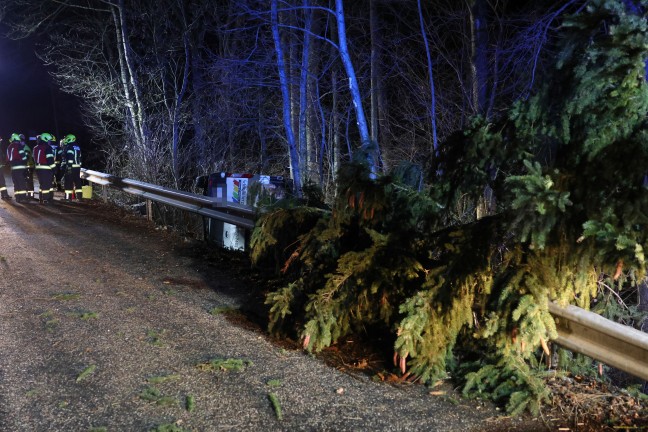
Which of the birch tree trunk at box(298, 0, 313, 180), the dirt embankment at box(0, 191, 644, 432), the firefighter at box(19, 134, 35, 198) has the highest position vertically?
the birch tree trunk at box(298, 0, 313, 180)

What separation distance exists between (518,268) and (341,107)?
1915 centimetres

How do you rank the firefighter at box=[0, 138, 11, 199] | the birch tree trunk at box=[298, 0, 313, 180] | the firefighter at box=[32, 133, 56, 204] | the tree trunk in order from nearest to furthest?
the tree trunk
the birch tree trunk at box=[298, 0, 313, 180]
the firefighter at box=[32, 133, 56, 204]
the firefighter at box=[0, 138, 11, 199]

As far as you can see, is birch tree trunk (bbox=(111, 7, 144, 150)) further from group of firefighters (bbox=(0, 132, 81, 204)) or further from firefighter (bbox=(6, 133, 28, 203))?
firefighter (bbox=(6, 133, 28, 203))

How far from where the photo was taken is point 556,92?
3.72 m

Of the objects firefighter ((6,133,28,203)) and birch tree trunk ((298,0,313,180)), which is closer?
birch tree trunk ((298,0,313,180))

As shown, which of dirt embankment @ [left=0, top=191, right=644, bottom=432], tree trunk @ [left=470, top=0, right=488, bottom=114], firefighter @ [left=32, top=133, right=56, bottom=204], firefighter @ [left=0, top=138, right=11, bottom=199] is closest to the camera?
dirt embankment @ [left=0, top=191, right=644, bottom=432]

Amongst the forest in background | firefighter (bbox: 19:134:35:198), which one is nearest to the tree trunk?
Answer: the forest in background

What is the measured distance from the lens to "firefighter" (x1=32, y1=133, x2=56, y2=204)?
49.2 ft

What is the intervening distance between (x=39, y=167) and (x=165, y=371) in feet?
41.6

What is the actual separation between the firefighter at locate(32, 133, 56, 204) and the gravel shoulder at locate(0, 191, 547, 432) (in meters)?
8.61

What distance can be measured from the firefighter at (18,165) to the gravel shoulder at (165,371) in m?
8.80

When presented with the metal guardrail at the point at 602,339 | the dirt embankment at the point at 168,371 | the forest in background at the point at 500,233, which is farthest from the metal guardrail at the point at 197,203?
the metal guardrail at the point at 602,339

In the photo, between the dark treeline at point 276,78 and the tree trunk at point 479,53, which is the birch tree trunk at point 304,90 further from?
the tree trunk at point 479,53

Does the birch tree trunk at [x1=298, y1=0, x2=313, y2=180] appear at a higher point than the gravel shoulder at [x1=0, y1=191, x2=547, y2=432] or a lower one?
higher
